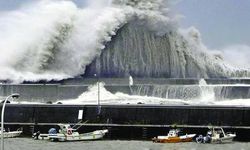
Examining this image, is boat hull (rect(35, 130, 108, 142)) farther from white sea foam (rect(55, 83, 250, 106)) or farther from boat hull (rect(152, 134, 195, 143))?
white sea foam (rect(55, 83, 250, 106))

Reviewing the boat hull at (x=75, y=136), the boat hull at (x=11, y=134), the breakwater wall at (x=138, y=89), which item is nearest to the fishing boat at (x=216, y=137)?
the boat hull at (x=75, y=136)

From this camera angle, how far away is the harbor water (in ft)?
128

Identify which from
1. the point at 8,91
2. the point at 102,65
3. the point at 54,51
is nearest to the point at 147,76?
the point at 102,65

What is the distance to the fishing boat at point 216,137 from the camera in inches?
1615

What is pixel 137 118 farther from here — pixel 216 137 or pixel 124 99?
pixel 124 99

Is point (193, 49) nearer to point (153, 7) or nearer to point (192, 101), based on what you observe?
point (153, 7)

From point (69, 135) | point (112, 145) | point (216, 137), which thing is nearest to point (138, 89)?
point (69, 135)

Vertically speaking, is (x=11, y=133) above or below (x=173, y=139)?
above

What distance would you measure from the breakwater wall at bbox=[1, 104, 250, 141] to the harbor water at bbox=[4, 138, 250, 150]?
6.81 feet

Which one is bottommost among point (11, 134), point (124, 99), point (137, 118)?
point (11, 134)

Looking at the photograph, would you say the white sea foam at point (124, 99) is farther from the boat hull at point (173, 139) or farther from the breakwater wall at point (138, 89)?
the boat hull at point (173, 139)

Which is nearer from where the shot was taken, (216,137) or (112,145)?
(112,145)

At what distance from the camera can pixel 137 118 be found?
146 ft

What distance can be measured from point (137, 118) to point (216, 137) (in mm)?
5531
